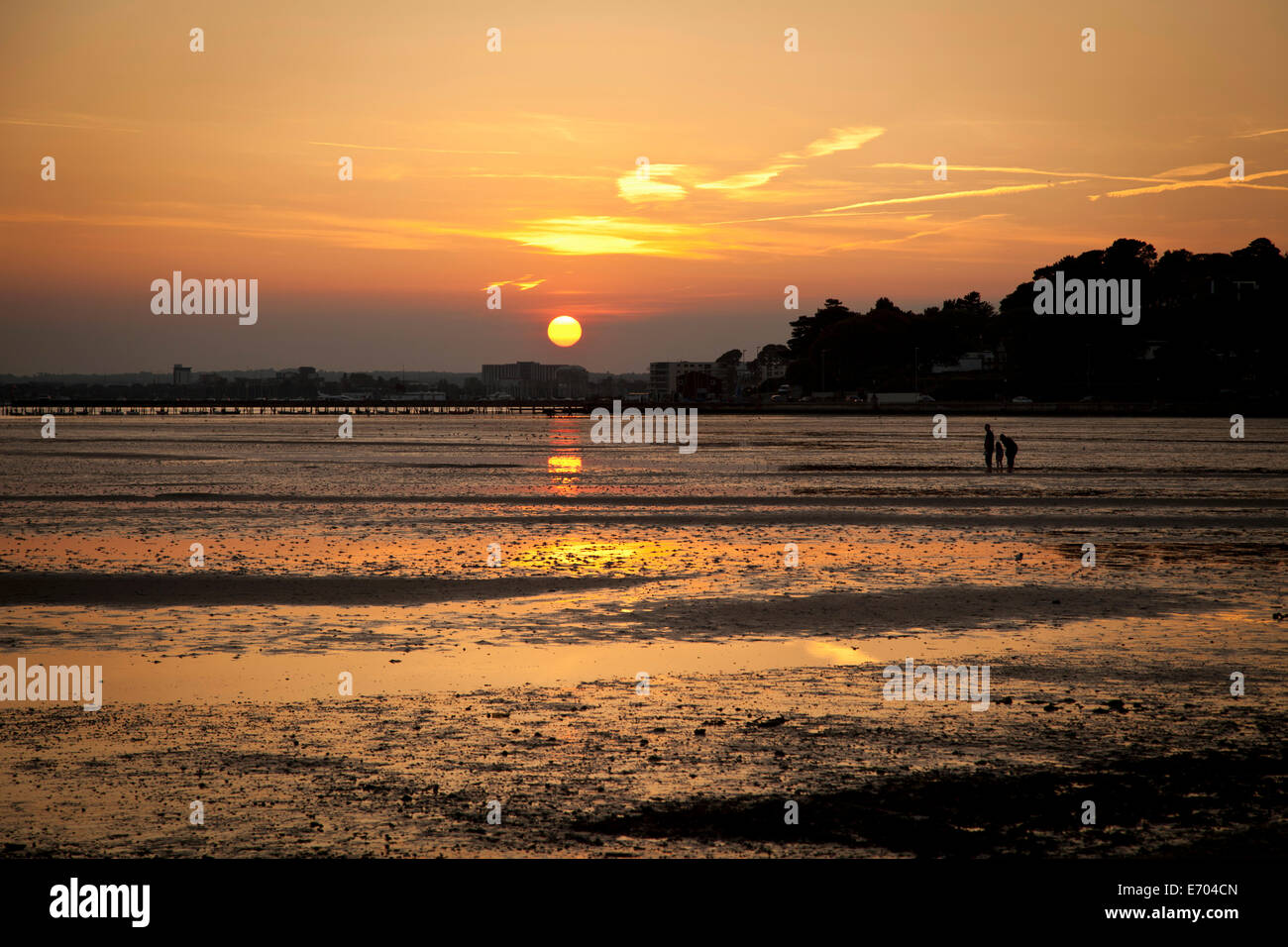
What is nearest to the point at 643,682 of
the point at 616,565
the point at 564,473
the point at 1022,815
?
the point at 1022,815

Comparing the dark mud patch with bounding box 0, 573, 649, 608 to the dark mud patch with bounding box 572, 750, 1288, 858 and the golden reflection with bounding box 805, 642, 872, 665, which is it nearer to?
the golden reflection with bounding box 805, 642, 872, 665

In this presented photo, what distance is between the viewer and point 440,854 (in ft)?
22.4

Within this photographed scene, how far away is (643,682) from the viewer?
11766 millimetres

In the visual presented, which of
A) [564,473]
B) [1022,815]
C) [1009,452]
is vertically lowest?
[1022,815]

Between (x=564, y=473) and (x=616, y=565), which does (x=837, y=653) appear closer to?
(x=616, y=565)

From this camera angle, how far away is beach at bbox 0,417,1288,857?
7410mm

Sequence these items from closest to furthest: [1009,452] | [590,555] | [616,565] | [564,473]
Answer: [616,565], [590,555], [1009,452], [564,473]

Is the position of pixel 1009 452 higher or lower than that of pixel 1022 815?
higher

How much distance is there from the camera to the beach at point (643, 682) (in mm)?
7410

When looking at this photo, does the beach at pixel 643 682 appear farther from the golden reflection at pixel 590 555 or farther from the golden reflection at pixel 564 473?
the golden reflection at pixel 564 473

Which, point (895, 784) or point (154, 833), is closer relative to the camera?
point (154, 833)
